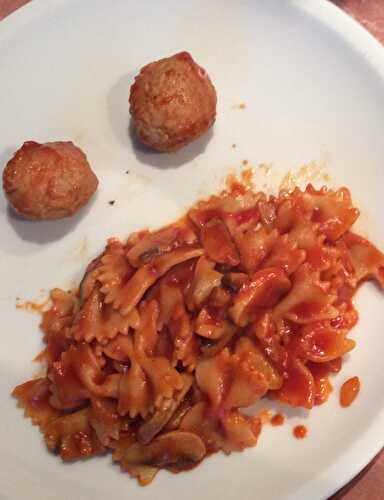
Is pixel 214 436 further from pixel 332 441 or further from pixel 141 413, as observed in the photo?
pixel 332 441

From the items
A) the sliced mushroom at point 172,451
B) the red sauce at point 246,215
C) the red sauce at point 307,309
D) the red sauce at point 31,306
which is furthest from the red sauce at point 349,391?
the red sauce at point 31,306

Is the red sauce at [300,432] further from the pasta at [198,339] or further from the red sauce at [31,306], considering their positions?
the red sauce at [31,306]

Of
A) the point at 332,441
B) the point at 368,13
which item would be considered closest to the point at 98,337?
the point at 332,441

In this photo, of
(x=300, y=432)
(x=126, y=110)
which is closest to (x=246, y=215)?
(x=126, y=110)

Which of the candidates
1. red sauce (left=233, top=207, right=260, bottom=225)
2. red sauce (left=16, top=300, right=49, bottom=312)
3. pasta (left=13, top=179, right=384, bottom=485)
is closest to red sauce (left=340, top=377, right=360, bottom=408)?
pasta (left=13, top=179, right=384, bottom=485)

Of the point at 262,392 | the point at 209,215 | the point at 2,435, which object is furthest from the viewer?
the point at 209,215

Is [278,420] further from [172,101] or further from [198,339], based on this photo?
[172,101]

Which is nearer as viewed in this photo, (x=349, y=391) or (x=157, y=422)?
(x=157, y=422)
